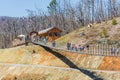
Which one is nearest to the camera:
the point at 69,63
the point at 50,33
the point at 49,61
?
the point at 69,63

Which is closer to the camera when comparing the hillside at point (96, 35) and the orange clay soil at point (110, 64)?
the orange clay soil at point (110, 64)

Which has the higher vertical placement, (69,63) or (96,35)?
(96,35)

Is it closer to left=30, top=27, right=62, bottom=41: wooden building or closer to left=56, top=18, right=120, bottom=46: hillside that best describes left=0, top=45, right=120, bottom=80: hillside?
left=56, top=18, right=120, bottom=46: hillside

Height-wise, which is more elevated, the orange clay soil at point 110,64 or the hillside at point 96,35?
the hillside at point 96,35

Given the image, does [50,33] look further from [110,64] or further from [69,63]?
[110,64]

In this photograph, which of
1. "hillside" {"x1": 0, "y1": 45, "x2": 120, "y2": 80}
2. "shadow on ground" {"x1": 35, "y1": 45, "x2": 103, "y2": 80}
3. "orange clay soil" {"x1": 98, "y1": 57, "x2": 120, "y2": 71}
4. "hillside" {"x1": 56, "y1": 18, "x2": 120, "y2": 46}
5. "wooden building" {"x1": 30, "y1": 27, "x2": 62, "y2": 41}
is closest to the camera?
"shadow on ground" {"x1": 35, "y1": 45, "x2": 103, "y2": 80}

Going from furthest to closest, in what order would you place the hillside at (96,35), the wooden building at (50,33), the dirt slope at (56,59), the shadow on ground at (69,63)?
the wooden building at (50,33)
the hillside at (96,35)
the dirt slope at (56,59)
the shadow on ground at (69,63)

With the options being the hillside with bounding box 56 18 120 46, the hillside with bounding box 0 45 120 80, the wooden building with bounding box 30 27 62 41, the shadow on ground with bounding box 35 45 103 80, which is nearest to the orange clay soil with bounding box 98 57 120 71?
the hillside with bounding box 0 45 120 80

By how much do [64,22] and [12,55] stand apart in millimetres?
54313

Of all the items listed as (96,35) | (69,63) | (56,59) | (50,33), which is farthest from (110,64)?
(50,33)

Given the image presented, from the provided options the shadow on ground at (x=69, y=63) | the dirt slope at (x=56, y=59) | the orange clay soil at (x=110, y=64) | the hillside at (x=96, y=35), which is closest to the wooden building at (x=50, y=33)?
the hillside at (x=96, y=35)

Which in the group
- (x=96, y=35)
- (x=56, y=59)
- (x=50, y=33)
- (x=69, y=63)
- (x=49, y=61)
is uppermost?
(x=50, y=33)

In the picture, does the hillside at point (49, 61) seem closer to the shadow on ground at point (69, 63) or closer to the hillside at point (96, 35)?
the shadow on ground at point (69, 63)

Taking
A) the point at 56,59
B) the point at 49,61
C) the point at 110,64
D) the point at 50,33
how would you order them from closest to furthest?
the point at 110,64 < the point at 49,61 < the point at 56,59 < the point at 50,33
